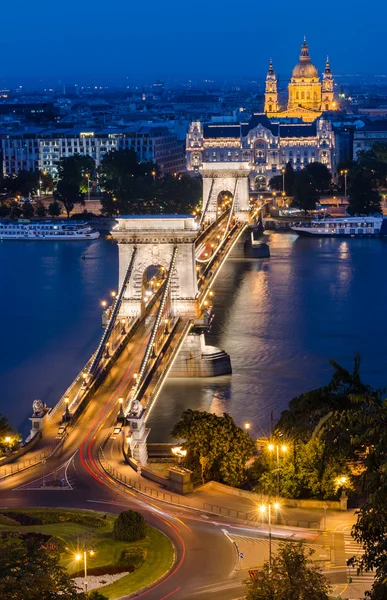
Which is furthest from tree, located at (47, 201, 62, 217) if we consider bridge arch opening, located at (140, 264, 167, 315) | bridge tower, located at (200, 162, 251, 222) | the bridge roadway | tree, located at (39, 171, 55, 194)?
the bridge roadway

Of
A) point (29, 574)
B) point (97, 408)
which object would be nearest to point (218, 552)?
point (29, 574)

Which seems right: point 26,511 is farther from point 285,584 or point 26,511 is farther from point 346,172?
point 346,172

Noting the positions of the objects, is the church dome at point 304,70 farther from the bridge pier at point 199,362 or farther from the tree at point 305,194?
the bridge pier at point 199,362

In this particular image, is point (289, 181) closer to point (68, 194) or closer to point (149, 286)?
point (68, 194)

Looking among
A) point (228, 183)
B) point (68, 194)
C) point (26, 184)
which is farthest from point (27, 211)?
point (228, 183)

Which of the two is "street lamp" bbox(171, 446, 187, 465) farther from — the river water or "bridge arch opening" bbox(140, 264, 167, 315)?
"bridge arch opening" bbox(140, 264, 167, 315)

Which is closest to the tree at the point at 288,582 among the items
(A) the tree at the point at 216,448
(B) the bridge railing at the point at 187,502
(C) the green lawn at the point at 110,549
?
(C) the green lawn at the point at 110,549

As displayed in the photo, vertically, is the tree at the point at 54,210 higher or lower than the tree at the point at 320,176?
lower

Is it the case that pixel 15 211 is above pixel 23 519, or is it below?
above
